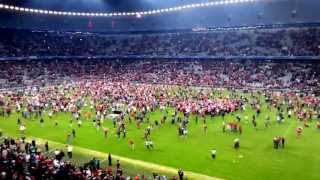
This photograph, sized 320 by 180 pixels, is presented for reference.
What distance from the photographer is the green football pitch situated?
1128 inches

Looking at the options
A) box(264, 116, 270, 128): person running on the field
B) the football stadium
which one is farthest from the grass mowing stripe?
box(264, 116, 270, 128): person running on the field

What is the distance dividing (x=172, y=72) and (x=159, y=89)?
1482 centimetres

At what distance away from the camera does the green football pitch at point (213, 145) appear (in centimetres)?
2866

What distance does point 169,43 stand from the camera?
301 ft

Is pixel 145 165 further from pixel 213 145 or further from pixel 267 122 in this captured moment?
pixel 267 122

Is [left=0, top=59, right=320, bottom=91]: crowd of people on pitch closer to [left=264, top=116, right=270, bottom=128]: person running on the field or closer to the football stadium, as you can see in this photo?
the football stadium

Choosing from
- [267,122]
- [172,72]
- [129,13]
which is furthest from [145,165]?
[129,13]

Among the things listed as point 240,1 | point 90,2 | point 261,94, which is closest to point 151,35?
point 90,2

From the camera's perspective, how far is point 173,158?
31281 mm

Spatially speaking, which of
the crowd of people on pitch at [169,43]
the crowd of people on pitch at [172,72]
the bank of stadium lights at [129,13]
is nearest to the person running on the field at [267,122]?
the crowd of people on pitch at [172,72]

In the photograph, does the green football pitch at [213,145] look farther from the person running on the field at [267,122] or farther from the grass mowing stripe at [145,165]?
the grass mowing stripe at [145,165]

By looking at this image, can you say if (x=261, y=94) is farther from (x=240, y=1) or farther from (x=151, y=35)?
(x=151, y=35)

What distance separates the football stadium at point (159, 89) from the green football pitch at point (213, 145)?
127 millimetres

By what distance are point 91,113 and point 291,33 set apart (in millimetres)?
46217
